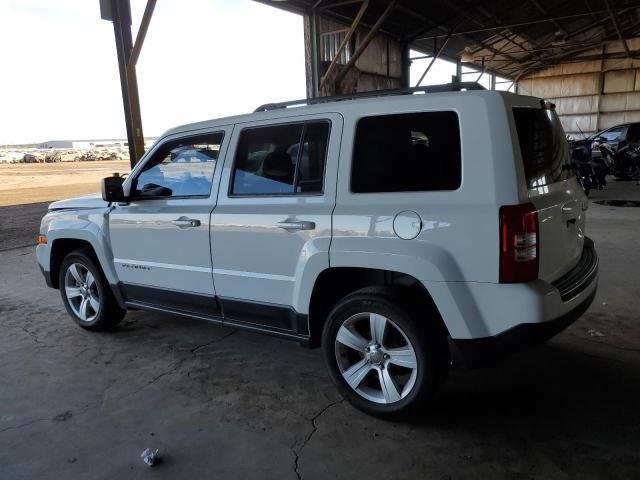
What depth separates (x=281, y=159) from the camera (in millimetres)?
3150

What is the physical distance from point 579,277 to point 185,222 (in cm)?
255

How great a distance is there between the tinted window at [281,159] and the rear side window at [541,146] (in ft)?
3.62

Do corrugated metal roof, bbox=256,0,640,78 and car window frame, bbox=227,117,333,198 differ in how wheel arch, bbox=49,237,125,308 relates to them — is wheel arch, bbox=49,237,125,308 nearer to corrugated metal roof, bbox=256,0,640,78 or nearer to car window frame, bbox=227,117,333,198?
car window frame, bbox=227,117,333,198

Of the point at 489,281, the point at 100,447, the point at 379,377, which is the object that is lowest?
the point at 100,447

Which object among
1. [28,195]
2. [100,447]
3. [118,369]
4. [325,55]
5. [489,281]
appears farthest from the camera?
[28,195]

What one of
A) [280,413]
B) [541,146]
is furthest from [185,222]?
[541,146]

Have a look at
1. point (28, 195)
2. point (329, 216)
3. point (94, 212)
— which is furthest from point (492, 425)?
point (28, 195)

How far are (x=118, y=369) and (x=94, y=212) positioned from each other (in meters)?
1.34

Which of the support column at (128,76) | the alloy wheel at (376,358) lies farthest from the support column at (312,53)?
the alloy wheel at (376,358)

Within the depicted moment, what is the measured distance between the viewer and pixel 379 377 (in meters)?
2.87

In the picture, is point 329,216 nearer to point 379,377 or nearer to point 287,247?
point 287,247

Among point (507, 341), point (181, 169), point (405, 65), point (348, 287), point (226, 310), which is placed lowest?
point (226, 310)

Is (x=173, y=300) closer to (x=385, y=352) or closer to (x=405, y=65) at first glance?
(x=385, y=352)

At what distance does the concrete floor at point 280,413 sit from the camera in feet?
8.17
